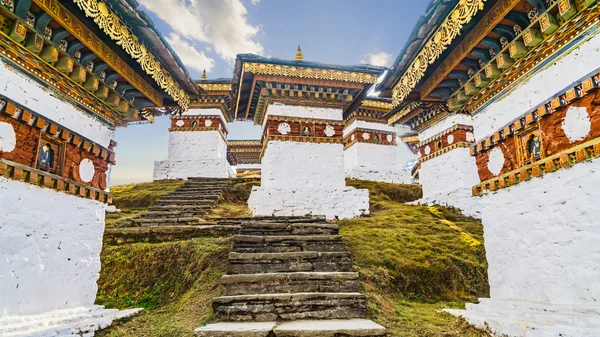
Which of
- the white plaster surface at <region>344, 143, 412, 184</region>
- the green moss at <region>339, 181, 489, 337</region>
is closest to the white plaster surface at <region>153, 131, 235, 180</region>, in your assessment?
the white plaster surface at <region>344, 143, 412, 184</region>

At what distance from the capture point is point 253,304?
4.63 m

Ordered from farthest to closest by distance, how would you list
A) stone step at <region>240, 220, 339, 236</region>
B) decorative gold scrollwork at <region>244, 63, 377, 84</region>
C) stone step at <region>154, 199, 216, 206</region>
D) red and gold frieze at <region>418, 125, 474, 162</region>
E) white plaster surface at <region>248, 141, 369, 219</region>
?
1. red and gold frieze at <region>418, 125, 474, 162</region>
2. stone step at <region>154, 199, 216, 206</region>
3. white plaster surface at <region>248, 141, 369, 219</region>
4. decorative gold scrollwork at <region>244, 63, 377, 84</region>
5. stone step at <region>240, 220, 339, 236</region>

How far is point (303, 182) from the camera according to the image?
1123 centimetres

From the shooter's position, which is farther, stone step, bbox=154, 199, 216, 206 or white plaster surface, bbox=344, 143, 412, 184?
white plaster surface, bbox=344, 143, 412, 184

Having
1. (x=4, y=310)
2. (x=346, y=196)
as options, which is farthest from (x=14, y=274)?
(x=346, y=196)

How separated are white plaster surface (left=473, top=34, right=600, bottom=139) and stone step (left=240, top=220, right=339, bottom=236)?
11.0 feet

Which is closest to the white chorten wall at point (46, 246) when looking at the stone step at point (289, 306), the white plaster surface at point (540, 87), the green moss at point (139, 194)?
the stone step at point (289, 306)

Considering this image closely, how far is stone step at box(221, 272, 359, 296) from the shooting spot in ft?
16.5

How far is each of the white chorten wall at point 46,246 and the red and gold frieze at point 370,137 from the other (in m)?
16.3

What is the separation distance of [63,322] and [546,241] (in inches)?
231

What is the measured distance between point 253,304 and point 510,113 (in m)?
4.51

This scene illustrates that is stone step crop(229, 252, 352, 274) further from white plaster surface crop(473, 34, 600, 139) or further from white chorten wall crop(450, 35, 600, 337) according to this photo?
white plaster surface crop(473, 34, 600, 139)

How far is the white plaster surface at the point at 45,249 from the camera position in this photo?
12.8 ft

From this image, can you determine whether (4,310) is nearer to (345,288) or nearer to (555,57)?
(345,288)
